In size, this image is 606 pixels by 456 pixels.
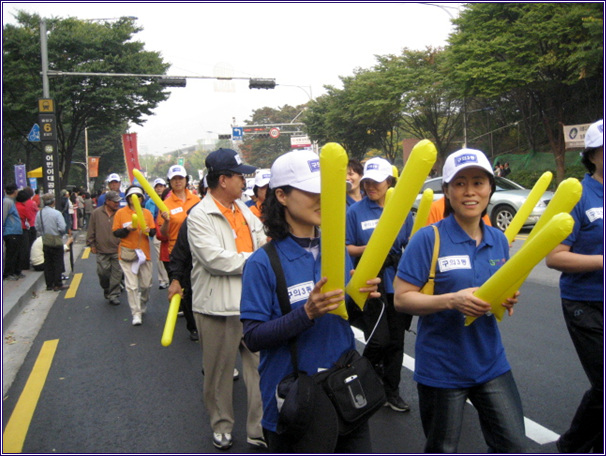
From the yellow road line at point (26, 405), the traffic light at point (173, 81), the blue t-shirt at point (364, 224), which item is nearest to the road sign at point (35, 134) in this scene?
the traffic light at point (173, 81)

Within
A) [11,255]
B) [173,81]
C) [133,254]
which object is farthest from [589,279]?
[173,81]

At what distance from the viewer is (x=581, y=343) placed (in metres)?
2.93

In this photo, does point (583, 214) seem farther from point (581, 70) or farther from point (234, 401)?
point (581, 70)

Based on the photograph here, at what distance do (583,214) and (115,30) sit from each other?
2134 cm

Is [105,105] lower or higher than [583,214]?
higher

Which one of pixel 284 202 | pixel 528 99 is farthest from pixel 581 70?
pixel 284 202

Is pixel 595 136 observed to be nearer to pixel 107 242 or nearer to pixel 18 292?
pixel 107 242

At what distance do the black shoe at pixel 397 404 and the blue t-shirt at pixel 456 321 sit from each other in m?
1.77

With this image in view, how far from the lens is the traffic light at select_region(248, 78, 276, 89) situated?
18950 mm

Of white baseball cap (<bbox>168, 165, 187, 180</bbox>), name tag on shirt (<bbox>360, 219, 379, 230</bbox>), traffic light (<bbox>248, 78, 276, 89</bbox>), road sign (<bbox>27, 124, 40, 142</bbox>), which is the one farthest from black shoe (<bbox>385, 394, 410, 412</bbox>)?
traffic light (<bbox>248, 78, 276, 89</bbox>)

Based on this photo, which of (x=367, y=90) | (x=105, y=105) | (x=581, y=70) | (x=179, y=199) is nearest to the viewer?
(x=179, y=199)

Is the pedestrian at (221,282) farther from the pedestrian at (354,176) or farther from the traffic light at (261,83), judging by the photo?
the traffic light at (261,83)

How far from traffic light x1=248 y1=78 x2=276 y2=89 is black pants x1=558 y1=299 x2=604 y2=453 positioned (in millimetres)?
16927

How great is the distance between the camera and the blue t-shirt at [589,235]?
2.86 meters
